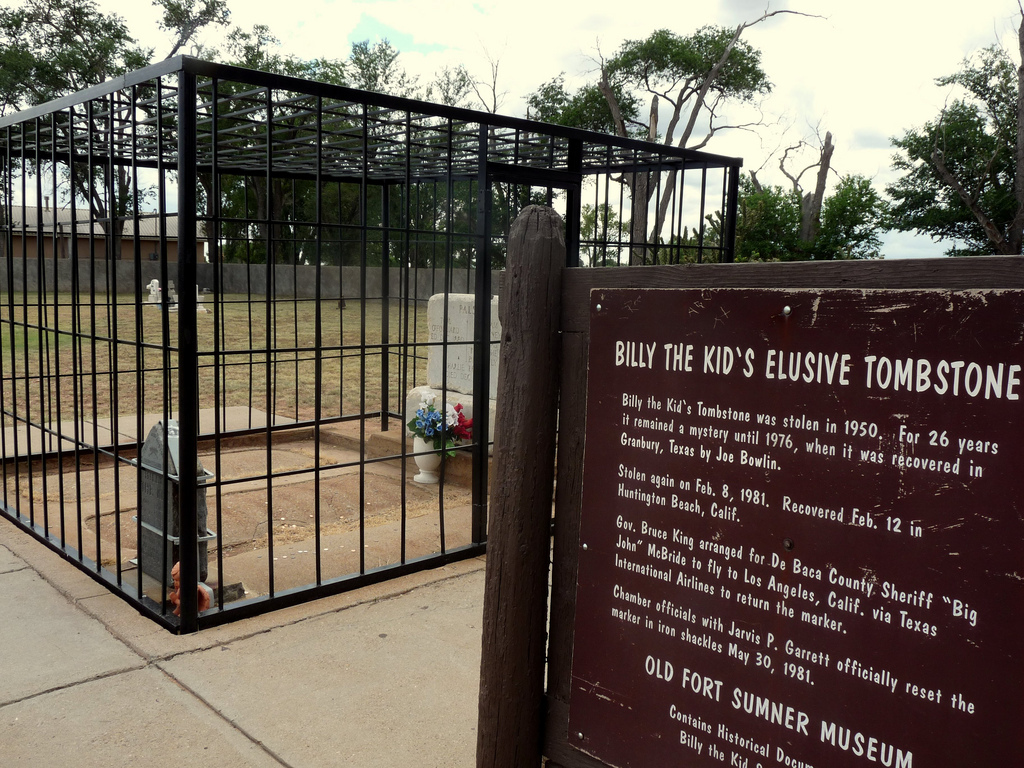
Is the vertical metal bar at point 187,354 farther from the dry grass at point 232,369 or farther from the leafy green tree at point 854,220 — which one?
the leafy green tree at point 854,220

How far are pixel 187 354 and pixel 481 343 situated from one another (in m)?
1.86

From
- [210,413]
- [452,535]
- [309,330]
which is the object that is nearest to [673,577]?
[452,535]

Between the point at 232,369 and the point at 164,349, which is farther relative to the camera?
the point at 232,369

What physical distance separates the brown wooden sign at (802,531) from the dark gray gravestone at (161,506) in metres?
2.80

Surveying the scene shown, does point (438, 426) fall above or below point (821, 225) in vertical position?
below

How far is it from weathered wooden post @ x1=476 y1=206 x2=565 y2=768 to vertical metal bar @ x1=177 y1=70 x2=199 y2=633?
6.70 ft

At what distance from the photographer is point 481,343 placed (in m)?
5.21

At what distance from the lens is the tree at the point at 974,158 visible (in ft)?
84.9

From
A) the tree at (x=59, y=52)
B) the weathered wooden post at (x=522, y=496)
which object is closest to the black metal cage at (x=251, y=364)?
the weathered wooden post at (x=522, y=496)

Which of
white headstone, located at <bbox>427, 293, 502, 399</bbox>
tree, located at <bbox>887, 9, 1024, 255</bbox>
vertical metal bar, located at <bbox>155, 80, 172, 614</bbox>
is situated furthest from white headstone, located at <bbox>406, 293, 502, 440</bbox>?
tree, located at <bbox>887, 9, 1024, 255</bbox>

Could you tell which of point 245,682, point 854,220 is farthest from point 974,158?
point 245,682

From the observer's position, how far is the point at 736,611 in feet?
5.64

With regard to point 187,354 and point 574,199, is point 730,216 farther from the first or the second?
point 187,354

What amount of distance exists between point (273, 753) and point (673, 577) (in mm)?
1967
